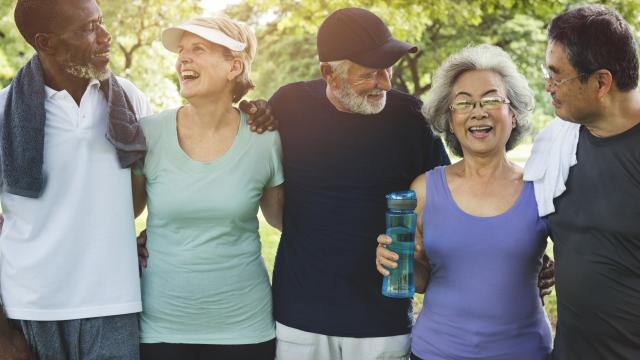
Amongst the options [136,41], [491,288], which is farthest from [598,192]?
[136,41]

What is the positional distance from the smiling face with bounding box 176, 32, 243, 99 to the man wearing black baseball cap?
1.44 ft

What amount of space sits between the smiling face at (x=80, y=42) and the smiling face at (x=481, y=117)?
1692 mm

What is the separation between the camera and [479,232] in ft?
9.84

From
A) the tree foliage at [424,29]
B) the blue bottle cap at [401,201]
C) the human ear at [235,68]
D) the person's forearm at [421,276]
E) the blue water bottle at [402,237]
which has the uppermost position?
the tree foliage at [424,29]

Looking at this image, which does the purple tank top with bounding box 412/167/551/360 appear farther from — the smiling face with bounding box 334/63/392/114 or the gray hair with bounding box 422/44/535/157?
the smiling face with bounding box 334/63/392/114

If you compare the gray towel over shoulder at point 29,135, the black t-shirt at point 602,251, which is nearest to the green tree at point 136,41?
the gray towel over shoulder at point 29,135

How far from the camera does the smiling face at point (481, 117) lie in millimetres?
3092

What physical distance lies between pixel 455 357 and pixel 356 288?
0.60 meters

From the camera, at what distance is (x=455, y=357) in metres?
2.99

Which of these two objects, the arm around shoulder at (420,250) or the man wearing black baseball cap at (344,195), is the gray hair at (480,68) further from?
the arm around shoulder at (420,250)

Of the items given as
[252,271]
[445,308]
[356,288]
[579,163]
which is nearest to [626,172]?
[579,163]

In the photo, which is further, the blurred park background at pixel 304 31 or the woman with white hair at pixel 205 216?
the blurred park background at pixel 304 31

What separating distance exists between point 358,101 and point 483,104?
63 cm

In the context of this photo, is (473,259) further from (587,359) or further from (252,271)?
(252,271)
